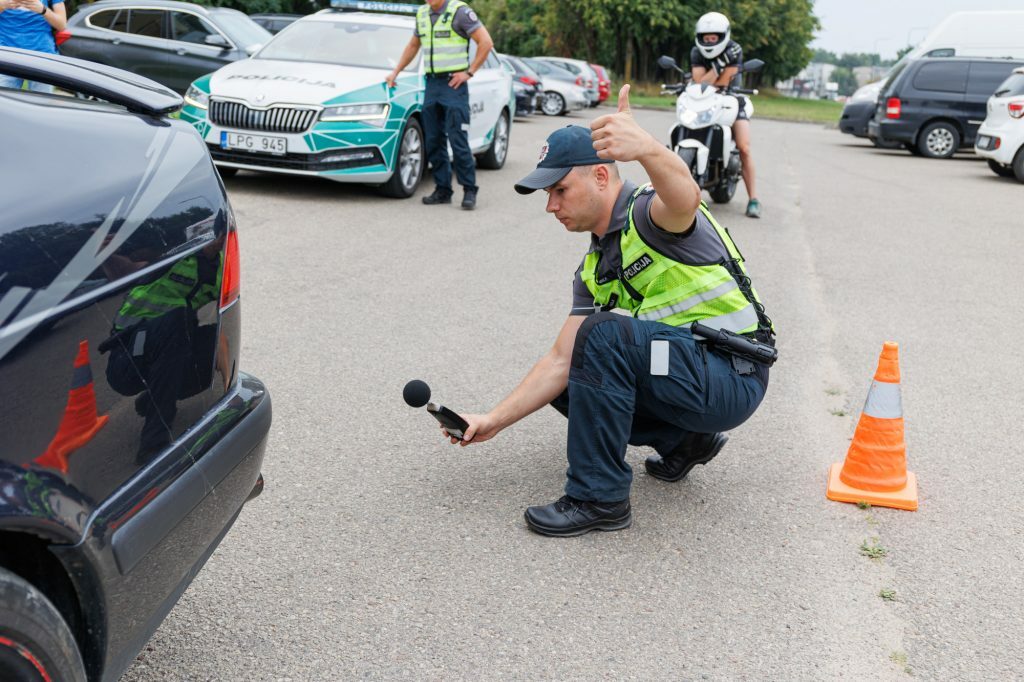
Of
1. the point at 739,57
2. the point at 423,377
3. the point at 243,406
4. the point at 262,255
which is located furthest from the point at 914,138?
the point at 243,406

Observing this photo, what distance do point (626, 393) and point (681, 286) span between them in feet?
1.29

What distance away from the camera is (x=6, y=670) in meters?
1.67

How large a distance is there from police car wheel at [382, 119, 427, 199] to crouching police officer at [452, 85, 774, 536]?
247 inches

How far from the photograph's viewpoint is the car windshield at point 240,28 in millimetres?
12625

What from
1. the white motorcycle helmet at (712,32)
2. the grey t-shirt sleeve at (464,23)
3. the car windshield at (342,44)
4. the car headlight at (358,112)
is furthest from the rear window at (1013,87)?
the car headlight at (358,112)

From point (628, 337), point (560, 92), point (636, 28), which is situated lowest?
point (560, 92)

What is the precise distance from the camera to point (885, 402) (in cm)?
386

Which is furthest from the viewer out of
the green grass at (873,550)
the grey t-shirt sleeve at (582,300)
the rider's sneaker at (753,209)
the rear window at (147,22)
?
the rear window at (147,22)

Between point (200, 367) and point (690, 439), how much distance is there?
6.56 feet

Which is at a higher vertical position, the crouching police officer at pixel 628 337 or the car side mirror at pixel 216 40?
the car side mirror at pixel 216 40

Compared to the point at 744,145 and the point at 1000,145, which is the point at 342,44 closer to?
the point at 744,145

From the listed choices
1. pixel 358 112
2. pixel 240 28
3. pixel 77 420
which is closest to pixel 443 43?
pixel 358 112

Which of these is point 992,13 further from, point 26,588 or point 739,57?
point 26,588

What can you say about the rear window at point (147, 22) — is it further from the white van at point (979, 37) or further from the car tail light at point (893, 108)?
the white van at point (979, 37)
